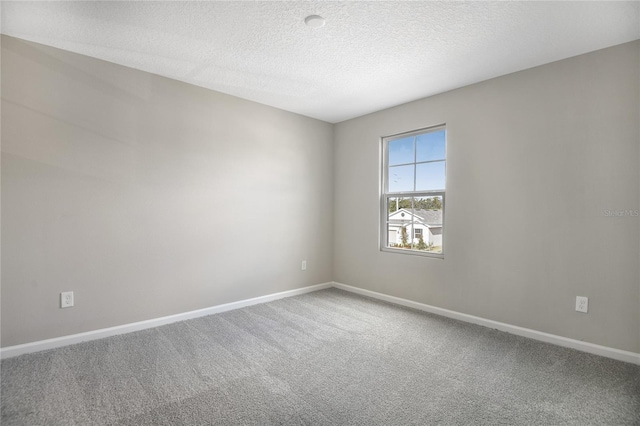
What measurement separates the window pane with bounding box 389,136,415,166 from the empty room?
0.07 m

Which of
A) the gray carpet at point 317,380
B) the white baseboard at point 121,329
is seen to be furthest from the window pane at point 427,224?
the white baseboard at point 121,329

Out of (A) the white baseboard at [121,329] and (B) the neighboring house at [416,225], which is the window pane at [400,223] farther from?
(A) the white baseboard at [121,329]

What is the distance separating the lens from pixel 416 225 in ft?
12.5

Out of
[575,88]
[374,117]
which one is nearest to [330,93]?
[374,117]

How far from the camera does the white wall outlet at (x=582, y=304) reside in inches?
101

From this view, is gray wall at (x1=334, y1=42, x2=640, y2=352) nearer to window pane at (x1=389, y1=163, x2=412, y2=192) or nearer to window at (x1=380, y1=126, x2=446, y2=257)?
window at (x1=380, y1=126, x2=446, y2=257)

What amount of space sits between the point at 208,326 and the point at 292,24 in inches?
108

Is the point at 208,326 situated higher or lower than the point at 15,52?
lower

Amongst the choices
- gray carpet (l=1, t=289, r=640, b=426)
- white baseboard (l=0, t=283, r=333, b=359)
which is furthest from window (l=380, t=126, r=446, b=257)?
Answer: white baseboard (l=0, t=283, r=333, b=359)

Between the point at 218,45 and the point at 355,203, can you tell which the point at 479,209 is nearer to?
the point at 355,203

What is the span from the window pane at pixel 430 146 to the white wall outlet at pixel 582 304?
1792 millimetres

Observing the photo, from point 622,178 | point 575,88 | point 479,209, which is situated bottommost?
point 479,209

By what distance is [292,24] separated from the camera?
2264 millimetres

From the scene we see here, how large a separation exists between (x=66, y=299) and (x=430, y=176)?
3.70m
